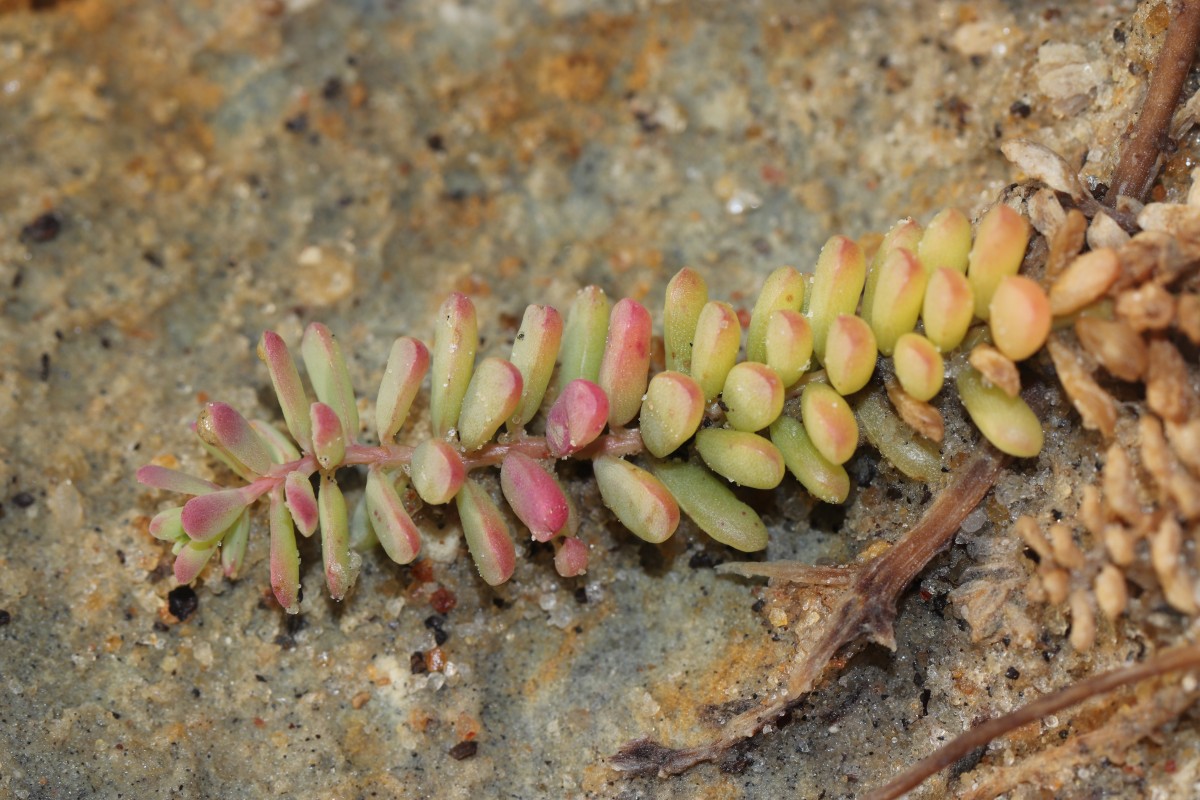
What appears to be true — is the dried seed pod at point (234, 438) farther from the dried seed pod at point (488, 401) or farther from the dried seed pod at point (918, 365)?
the dried seed pod at point (918, 365)

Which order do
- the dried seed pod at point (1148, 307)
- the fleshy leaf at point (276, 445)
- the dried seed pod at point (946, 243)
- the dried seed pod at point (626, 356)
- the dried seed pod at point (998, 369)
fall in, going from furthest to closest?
the fleshy leaf at point (276, 445)
the dried seed pod at point (626, 356)
the dried seed pod at point (946, 243)
the dried seed pod at point (998, 369)
the dried seed pod at point (1148, 307)

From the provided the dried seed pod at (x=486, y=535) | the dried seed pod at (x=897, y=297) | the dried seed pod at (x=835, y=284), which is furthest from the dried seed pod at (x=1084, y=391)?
the dried seed pod at (x=486, y=535)

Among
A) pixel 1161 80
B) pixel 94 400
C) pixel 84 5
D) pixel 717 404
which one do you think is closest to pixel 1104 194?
pixel 1161 80

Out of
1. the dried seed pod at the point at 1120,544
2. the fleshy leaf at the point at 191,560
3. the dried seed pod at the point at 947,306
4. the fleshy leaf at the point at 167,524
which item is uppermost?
the dried seed pod at the point at 947,306

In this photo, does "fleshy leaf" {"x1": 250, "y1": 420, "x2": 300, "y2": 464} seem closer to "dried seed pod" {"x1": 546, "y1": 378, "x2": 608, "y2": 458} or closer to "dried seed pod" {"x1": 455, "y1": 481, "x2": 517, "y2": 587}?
"dried seed pod" {"x1": 455, "y1": 481, "x2": 517, "y2": 587}

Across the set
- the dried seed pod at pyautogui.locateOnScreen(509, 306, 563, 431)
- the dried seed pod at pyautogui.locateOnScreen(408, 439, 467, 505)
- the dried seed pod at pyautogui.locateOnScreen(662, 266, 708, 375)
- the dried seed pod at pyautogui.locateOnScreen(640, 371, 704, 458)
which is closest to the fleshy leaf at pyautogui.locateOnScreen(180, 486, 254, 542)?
the dried seed pod at pyautogui.locateOnScreen(408, 439, 467, 505)

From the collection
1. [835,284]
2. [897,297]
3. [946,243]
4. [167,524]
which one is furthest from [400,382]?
[946,243]

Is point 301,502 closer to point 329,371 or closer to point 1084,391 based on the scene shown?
point 329,371
